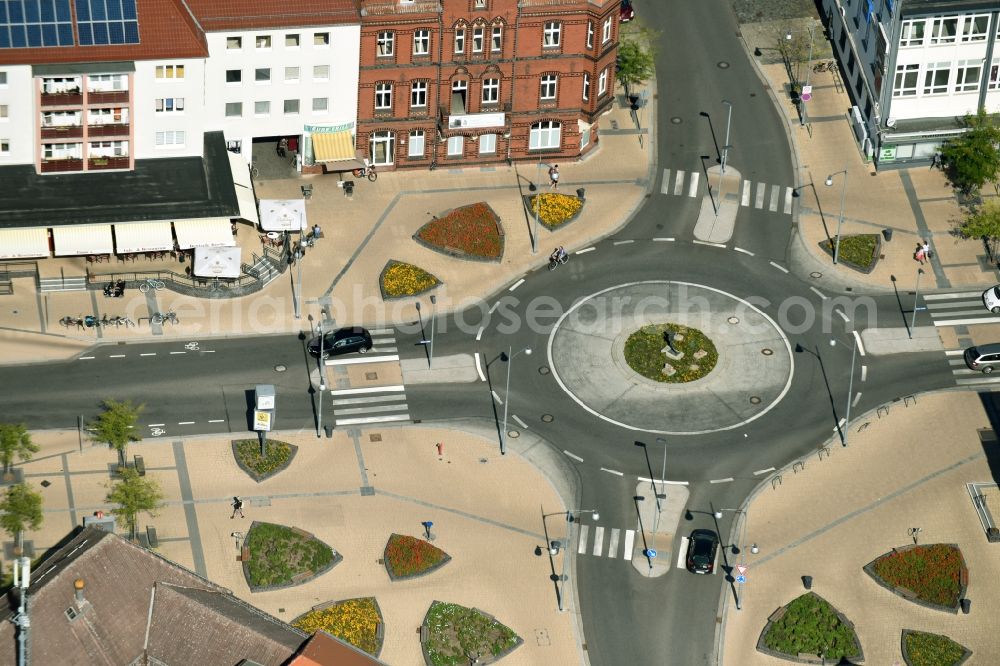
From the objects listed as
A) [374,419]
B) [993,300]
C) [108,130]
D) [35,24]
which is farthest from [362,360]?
[993,300]

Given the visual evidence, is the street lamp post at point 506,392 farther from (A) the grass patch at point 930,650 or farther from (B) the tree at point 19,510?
(B) the tree at point 19,510

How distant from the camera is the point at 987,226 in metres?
175

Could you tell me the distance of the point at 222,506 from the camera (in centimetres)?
15475

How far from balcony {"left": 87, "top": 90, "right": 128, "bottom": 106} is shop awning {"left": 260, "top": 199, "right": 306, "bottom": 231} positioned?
14732 mm

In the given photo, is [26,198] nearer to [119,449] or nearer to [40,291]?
[40,291]

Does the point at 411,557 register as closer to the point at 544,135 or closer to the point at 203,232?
the point at 203,232

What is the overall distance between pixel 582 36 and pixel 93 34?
4143cm

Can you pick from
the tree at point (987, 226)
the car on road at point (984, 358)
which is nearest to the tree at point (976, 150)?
the tree at point (987, 226)

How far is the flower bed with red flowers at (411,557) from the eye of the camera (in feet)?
495

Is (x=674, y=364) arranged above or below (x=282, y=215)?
below

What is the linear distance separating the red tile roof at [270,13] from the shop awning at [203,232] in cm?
1616

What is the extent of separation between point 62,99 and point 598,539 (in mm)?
57828

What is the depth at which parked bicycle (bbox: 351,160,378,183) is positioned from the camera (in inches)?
7175

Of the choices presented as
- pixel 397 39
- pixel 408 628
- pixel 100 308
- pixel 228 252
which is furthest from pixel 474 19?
pixel 408 628
